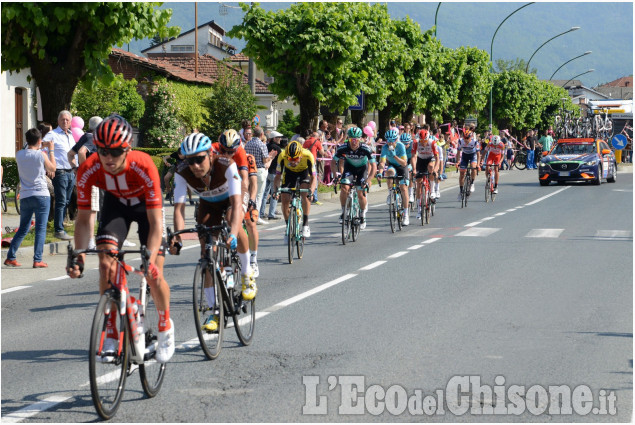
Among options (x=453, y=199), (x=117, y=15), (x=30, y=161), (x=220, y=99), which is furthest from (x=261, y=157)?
(x=220, y=99)

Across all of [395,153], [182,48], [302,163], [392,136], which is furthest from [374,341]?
[182,48]

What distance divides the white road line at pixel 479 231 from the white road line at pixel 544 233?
71 cm

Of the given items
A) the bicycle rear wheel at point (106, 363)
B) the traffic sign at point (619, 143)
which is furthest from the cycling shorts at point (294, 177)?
the traffic sign at point (619, 143)

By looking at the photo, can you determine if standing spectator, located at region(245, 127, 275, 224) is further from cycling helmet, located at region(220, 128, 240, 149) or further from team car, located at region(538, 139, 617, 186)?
team car, located at region(538, 139, 617, 186)

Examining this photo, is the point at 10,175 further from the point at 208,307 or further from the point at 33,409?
the point at 33,409

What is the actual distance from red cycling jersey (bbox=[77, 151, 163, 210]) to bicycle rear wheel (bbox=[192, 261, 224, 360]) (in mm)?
985

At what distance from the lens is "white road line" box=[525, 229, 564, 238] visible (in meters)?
18.2

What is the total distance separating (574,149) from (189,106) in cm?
2178

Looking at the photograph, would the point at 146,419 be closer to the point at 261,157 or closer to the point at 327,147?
the point at 261,157

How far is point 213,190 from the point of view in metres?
8.50

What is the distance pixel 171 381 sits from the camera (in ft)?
22.4

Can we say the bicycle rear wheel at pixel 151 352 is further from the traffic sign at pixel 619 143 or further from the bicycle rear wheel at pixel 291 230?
the traffic sign at pixel 619 143

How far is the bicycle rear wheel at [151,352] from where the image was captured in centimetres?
644

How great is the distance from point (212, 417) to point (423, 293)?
17.9 ft
